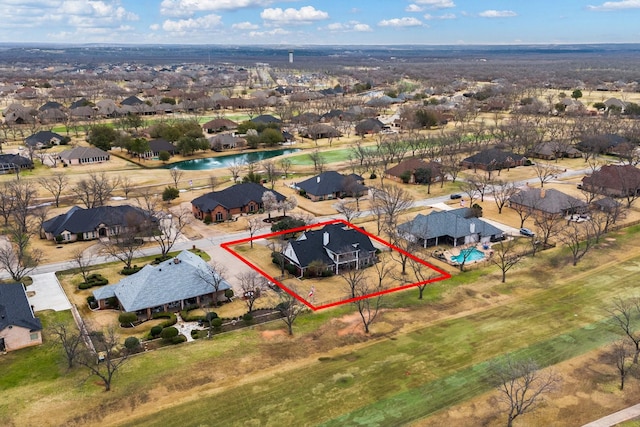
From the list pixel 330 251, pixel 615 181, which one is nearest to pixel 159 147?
pixel 330 251

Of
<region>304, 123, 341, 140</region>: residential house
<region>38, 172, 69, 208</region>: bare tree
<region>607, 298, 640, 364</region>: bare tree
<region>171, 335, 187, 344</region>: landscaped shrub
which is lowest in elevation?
<region>171, 335, 187, 344</region>: landscaped shrub

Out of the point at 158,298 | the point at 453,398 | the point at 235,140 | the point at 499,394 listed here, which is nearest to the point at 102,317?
the point at 158,298

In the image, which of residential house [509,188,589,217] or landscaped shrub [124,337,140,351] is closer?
landscaped shrub [124,337,140,351]

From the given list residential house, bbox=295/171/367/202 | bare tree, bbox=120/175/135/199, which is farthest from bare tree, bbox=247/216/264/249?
bare tree, bbox=120/175/135/199

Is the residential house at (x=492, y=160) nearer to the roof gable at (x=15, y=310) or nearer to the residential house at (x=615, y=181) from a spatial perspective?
the residential house at (x=615, y=181)

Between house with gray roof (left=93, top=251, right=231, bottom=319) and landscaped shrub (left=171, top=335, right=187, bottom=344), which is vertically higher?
house with gray roof (left=93, top=251, right=231, bottom=319)

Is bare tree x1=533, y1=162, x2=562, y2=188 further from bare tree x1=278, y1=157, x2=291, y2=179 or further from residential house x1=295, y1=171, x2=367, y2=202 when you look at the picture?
bare tree x1=278, y1=157, x2=291, y2=179
